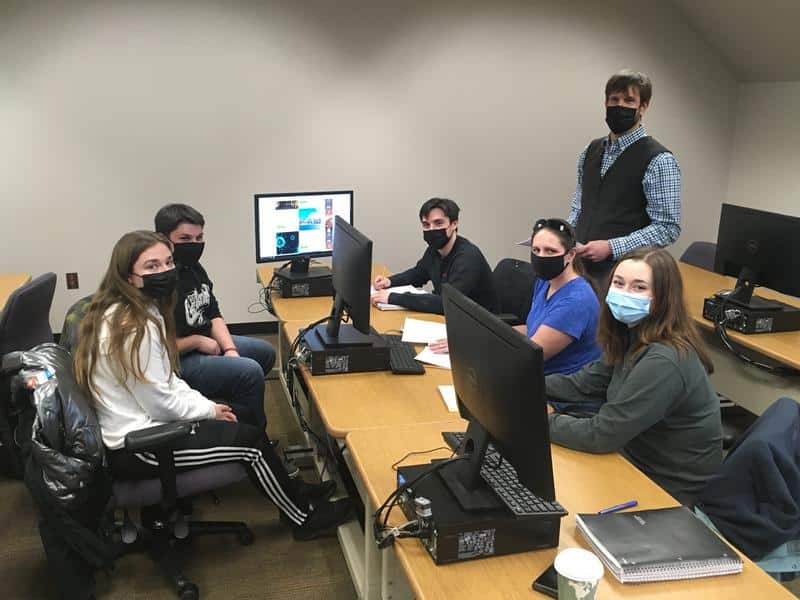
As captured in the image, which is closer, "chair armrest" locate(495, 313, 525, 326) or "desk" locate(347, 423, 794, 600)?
"desk" locate(347, 423, 794, 600)

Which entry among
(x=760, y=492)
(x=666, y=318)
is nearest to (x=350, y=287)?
(x=666, y=318)

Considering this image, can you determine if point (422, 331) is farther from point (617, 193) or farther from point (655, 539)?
point (655, 539)

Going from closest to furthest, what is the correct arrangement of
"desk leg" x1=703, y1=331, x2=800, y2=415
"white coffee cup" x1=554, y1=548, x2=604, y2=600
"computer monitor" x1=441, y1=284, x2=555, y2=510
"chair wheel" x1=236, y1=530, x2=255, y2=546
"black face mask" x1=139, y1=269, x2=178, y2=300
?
1. "white coffee cup" x1=554, y1=548, x2=604, y2=600
2. "computer monitor" x1=441, y1=284, x2=555, y2=510
3. "black face mask" x1=139, y1=269, x2=178, y2=300
4. "chair wheel" x1=236, y1=530, x2=255, y2=546
5. "desk leg" x1=703, y1=331, x2=800, y2=415

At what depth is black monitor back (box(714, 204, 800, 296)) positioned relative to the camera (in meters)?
2.95

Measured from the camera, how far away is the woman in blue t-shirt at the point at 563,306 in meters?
2.45

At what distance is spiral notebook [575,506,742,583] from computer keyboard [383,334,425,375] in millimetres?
1028

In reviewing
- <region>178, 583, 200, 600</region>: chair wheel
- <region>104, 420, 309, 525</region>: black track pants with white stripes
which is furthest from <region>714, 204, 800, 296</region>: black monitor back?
<region>178, 583, 200, 600</region>: chair wheel

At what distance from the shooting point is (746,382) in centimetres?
307

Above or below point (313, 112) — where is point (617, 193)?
below

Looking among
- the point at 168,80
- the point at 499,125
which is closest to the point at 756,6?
the point at 499,125

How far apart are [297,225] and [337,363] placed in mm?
1281

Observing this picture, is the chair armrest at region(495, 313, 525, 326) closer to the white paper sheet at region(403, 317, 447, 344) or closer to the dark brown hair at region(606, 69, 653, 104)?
the white paper sheet at region(403, 317, 447, 344)

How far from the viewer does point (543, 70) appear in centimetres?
512

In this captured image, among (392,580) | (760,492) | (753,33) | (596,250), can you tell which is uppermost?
(753,33)
